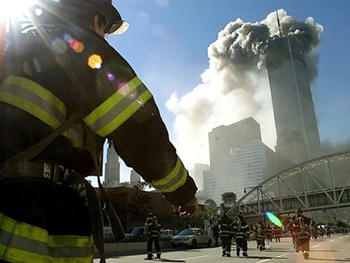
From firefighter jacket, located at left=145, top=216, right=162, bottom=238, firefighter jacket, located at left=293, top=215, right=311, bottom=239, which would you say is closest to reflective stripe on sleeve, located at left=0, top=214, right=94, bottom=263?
firefighter jacket, located at left=293, top=215, right=311, bottom=239

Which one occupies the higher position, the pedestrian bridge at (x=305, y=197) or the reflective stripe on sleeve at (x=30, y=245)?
the pedestrian bridge at (x=305, y=197)

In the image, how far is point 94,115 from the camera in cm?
156

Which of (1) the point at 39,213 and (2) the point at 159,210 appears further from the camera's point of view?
(2) the point at 159,210

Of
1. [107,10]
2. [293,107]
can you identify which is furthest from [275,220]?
[293,107]

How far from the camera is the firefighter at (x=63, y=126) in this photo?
1.50m

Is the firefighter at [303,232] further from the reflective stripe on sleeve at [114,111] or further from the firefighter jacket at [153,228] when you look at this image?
the reflective stripe on sleeve at [114,111]

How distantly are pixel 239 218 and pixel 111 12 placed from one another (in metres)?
15.1

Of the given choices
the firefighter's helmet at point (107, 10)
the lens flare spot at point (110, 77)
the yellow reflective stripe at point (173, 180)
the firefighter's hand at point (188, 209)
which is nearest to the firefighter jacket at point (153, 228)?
the firefighter's hand at point (188, 209)

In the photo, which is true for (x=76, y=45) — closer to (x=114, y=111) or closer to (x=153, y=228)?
(x=114, y=111)

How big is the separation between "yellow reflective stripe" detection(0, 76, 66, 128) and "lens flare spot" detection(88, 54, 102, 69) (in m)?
0.22

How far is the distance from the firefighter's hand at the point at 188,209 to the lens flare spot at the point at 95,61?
845mm

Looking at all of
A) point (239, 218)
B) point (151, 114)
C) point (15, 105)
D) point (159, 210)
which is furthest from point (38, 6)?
point (159, 210)

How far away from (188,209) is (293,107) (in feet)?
628

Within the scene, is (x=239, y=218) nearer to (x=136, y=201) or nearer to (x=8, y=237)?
(x=8, y=237)
